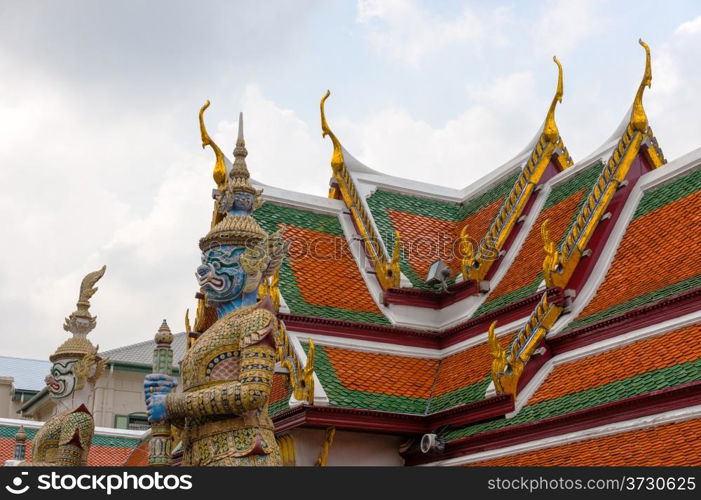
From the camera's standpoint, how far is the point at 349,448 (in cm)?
1362

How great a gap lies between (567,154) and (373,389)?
4782 millimetres

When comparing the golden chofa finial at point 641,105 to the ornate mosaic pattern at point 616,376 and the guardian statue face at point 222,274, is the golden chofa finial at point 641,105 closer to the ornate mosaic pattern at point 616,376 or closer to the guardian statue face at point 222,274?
the ornate mosaic pattern at point 616,376

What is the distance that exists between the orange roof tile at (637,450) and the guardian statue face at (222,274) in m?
3.52

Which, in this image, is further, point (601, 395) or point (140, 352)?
point (140, 352)

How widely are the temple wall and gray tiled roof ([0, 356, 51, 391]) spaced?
67.3 feet

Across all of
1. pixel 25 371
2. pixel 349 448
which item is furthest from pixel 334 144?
pixel 25 371

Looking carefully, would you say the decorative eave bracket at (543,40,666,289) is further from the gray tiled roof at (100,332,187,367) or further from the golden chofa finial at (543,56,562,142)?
the gray tiled roof at (100,332,187,367)

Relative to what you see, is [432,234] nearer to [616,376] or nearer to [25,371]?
[616,376]

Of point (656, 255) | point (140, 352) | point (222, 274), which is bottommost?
point (222, 274)

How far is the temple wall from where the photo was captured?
13.3m

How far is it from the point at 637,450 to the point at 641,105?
5.32 m

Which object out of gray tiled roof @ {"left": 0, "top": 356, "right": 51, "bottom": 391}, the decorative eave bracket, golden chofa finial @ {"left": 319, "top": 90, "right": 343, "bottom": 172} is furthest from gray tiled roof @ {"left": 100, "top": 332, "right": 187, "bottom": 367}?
the decorative eave bracket

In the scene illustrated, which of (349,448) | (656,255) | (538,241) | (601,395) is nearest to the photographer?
(601,395)
